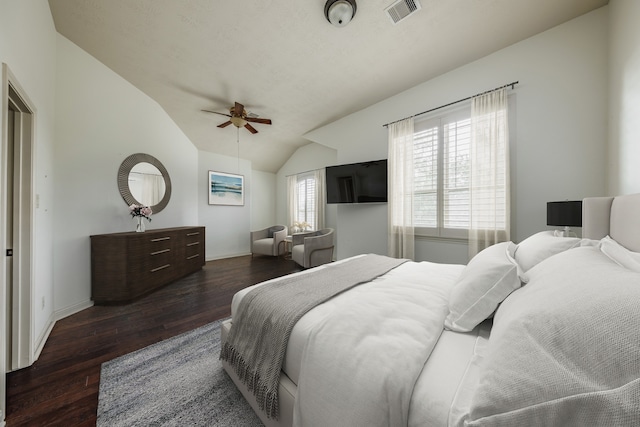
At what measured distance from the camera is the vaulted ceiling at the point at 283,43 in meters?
2.01

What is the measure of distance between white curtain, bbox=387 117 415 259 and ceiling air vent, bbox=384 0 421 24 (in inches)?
50.1

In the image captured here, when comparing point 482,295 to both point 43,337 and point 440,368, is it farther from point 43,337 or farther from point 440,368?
point 43,337

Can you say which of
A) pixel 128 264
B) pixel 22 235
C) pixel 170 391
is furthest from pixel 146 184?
pixel 170 391

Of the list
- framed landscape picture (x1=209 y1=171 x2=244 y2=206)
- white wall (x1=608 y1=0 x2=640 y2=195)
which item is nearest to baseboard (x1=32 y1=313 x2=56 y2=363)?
framed landscape picture (x1=209 y1=171 x2=244 y2=206)

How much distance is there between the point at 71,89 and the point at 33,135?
3.76 ft

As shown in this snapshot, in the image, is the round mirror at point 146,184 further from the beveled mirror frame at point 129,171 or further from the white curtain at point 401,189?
the white curtain at point 401,189

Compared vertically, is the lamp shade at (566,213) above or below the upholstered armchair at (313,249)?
above

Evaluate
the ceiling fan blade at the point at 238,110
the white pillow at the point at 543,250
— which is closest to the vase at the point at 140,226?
the ceiling fan blade at the point at 238,110

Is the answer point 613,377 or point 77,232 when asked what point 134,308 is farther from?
point 613,377

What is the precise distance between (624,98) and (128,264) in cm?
504

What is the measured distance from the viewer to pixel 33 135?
1656 millimetres

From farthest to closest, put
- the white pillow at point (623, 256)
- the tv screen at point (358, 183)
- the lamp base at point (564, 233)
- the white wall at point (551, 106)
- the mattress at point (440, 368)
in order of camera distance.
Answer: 1. the tv screen at point (358, 183)
2. the white wall at point (551, 106)
3. the lamp base at point (564, 233)
4. the white pillow at point (623, 256)
5. the mattress at point (440, 368)

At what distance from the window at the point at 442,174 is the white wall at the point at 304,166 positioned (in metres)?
2.13

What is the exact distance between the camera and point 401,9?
6.52ft
